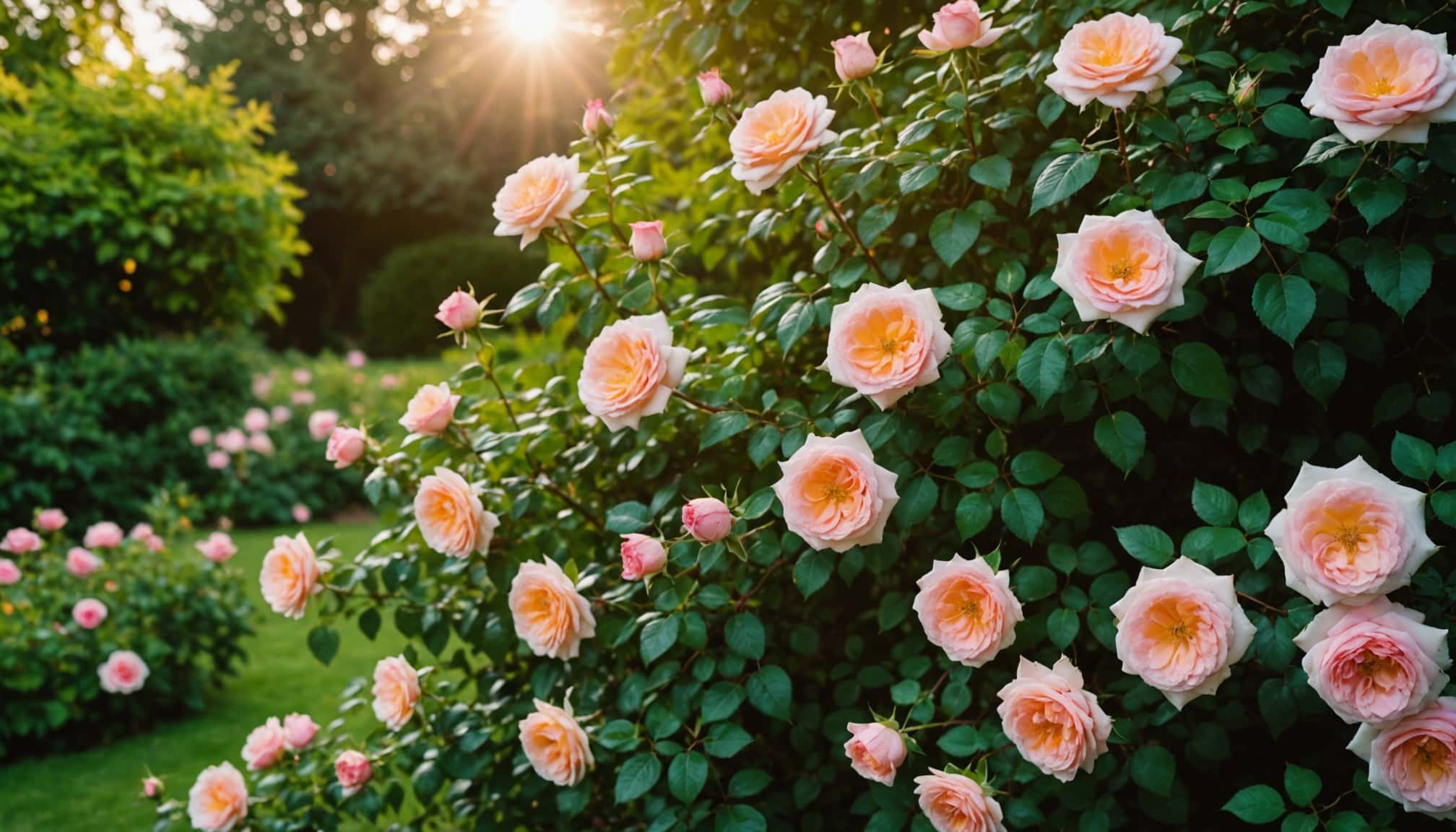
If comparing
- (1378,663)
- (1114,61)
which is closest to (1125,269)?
(1114,61)

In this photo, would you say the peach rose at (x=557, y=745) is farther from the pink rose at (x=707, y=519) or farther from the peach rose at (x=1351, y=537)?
the peach rose at (x=1351, y=537)

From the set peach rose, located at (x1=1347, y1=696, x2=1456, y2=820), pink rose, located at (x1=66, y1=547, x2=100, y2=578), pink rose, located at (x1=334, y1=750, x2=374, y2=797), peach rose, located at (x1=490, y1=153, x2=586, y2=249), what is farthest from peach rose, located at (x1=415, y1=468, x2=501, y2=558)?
pink rose, located at (x1=66, y1=547, x2=100, y2=578)

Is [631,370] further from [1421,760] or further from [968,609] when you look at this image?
[1421,760]

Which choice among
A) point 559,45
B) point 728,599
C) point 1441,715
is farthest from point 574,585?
point 559,45

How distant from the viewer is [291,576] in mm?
1913

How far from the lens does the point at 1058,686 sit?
1298 millimetres

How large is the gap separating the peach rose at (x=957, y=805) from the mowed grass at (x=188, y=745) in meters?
1.38

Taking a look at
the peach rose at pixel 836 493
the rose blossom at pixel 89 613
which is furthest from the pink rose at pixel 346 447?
the rose blossom at pixel 89 613

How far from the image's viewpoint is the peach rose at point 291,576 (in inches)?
74.8

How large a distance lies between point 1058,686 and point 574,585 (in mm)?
729

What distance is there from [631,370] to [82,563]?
104 inches

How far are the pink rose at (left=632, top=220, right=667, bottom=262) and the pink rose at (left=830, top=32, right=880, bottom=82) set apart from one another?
36 centimetres

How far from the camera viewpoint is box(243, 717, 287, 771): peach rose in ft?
6.95

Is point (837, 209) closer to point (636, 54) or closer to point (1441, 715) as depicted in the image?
point (1441, 715)
